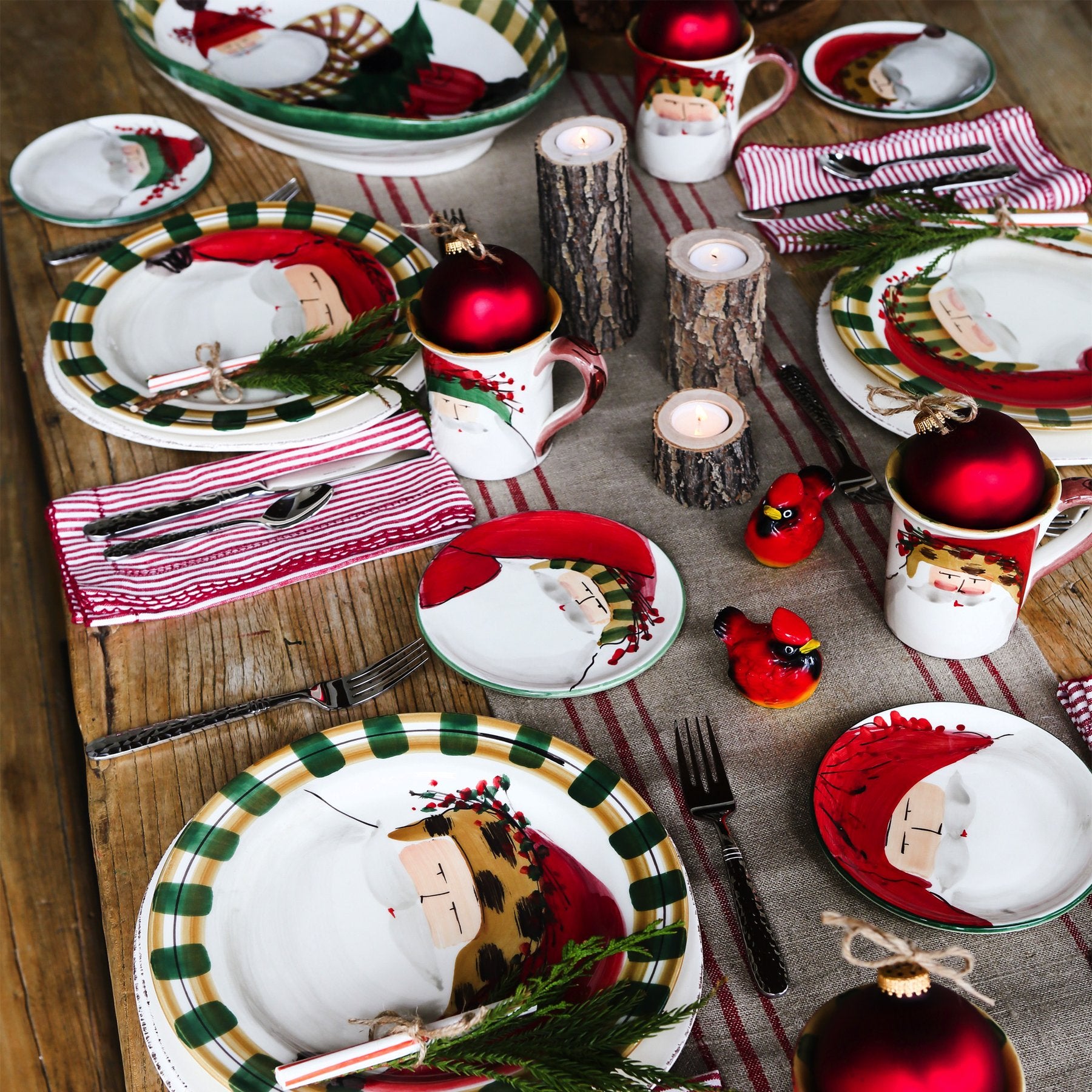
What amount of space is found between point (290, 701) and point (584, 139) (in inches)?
23.0

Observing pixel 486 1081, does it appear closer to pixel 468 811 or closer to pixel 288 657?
pixel 468 811

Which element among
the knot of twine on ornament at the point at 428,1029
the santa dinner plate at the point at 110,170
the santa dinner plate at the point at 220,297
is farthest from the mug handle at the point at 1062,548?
the santa dinner plate at the point at 110,170

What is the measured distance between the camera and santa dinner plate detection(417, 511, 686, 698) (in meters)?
0.81

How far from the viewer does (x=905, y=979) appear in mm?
471

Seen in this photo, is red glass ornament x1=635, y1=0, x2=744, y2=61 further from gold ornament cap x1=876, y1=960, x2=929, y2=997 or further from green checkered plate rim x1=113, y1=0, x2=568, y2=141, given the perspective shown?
gold ornament cap x1=876, y1=960, x2=929, y2=997

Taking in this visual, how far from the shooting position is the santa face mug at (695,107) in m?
1.18

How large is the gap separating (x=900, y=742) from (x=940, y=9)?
1239 mm

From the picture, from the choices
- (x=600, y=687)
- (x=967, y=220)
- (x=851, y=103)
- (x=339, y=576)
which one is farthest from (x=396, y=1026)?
(x=851, y=103)

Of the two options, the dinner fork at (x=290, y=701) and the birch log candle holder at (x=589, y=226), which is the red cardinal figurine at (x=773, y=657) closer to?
the dinner fork at (x=290, y=701)

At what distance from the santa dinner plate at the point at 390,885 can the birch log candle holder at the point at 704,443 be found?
0.29m

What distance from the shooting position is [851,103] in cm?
134

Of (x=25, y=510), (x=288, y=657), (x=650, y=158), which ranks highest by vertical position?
(x=650, y=158)

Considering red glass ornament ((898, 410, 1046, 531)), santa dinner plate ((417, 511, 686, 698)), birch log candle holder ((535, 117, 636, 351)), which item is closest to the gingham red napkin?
red glass ornament ((898, 410, 1046, 531))

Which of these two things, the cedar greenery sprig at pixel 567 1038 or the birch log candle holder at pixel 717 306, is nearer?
the cedar greenery sprig at pixel 567 1038
